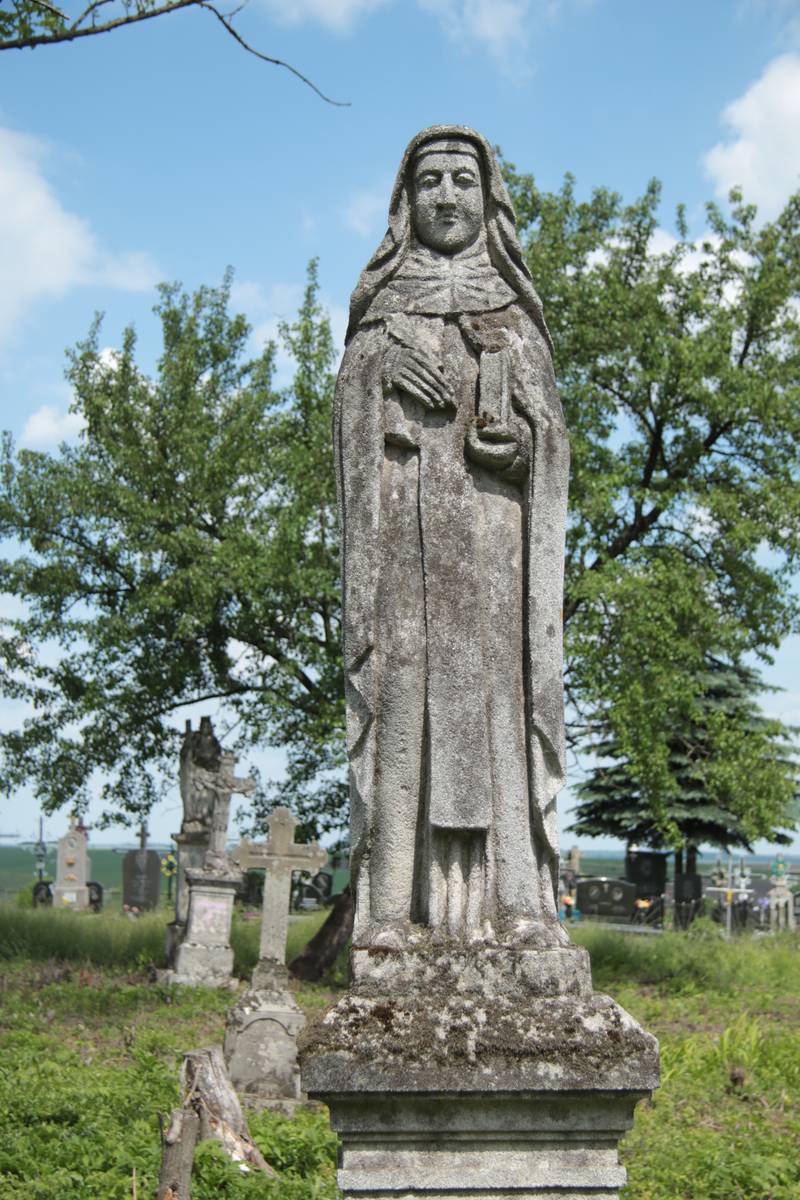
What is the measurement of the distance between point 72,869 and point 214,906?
14580mm

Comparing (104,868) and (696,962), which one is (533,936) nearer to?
(696,962)

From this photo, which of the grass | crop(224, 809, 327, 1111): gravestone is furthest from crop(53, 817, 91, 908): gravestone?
crop(224, 809, 327, 1111): gravestone

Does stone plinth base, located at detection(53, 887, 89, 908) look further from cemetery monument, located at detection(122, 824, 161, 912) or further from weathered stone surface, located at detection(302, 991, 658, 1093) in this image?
weathered stone surface, located at detection(302, 991, 658, 1093)

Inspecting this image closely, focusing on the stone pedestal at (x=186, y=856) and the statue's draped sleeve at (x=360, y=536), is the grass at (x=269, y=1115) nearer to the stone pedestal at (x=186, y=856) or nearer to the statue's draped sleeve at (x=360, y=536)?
the stone pedestal at (x=186, y=856)

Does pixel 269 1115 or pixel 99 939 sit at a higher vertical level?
pixel 99 939

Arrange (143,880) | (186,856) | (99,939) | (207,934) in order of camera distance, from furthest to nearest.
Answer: (143,880) → (186,856) → (99,939) → (207,934)

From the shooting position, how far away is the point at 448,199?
198 inches

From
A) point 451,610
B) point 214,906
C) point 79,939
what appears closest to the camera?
point 451,610

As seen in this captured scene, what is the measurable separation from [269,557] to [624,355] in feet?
17.6

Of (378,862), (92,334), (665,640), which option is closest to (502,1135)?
(378,862)

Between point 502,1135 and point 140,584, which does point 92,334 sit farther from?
point 502,1135

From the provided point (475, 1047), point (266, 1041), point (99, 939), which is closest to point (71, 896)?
point (99, 939)

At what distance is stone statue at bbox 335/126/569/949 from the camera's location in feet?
14.8

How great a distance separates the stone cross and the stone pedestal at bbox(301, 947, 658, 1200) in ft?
33.3
